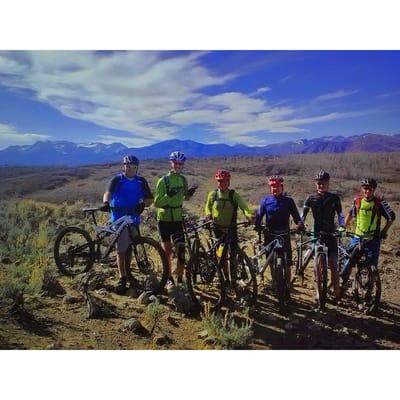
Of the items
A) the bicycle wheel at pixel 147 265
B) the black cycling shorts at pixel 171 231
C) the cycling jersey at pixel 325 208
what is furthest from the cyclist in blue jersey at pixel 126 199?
the cycling jersey at pixel 325 208

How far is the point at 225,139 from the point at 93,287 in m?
2.54

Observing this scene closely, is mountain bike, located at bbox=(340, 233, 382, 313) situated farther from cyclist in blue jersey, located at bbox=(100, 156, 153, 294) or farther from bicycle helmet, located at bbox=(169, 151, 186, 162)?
cyclist in blue jersey, located at bbox=(100, 156, 153, 294)

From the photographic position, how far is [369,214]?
5.63 meters

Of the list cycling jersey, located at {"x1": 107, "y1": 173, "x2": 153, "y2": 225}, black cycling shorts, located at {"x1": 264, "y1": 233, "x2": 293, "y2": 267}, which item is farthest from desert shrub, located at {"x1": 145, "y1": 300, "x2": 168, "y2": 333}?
black cycling shorts, located at {"x1": 264, "y1": 233, "x2": 293, "y2": 267}

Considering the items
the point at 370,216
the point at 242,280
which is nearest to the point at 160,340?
the point at 242,280

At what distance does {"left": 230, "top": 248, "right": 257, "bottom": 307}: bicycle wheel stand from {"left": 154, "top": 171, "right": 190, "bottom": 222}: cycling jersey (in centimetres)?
89

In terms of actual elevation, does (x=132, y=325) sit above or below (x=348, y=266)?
below

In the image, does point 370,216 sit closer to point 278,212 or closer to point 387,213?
point 387,213

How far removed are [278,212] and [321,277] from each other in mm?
911

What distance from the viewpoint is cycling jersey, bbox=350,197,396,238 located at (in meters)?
5.55

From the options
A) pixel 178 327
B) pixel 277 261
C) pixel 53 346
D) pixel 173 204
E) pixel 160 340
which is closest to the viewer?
pixel 53 346

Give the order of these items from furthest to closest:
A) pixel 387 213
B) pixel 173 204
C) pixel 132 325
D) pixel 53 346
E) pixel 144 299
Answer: pixel 173 204
pixel 144 299
pixel 387 213
pixel 132 325
pixel 53 346

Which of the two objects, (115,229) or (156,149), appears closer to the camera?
(115,229)

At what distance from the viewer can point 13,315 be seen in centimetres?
522
